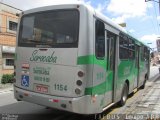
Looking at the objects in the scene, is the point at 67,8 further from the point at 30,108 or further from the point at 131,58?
the point at 131,58

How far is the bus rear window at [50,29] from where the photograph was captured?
693 centimetres

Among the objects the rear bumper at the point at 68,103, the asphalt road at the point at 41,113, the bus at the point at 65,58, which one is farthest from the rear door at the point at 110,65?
the rear bumper at the point at 68,103

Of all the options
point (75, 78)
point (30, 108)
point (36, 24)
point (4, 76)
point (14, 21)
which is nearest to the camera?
point (75, 78)

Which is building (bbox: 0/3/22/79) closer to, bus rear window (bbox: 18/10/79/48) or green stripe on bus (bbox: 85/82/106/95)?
bus rear window (bbox: 18/10/79/48)

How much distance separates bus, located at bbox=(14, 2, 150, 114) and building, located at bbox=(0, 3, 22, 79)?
17.1m

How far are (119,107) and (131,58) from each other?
222 cm

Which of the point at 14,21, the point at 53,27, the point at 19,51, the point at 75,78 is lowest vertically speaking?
the point at 75,78

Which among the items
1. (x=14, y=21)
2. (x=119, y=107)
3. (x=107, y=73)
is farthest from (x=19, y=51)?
(x=14, y=21)

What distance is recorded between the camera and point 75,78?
6660 millimetres

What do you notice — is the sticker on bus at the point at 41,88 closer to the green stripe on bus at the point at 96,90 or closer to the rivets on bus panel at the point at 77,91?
the rivets on bus panel at the point at 77,91

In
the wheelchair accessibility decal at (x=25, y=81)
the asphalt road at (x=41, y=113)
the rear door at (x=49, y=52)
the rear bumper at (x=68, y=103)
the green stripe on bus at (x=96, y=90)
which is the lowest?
the asphalt road at (x=41, y=113)

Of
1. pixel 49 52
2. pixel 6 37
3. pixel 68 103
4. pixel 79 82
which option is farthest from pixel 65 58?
pixel 6 37

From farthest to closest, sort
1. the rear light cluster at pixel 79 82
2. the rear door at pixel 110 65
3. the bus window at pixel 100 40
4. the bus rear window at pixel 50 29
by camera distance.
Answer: the rear door at pixel 110 65 → the bus window at pixel 100 40 → the bus rear window at pixel 50 29 → the rear light cluster at pixel 79 82

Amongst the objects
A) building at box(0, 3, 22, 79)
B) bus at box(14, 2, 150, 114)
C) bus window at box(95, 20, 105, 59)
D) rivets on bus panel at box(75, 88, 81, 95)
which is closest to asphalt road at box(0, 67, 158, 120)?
bus at box(14, 2, 150, 114)
